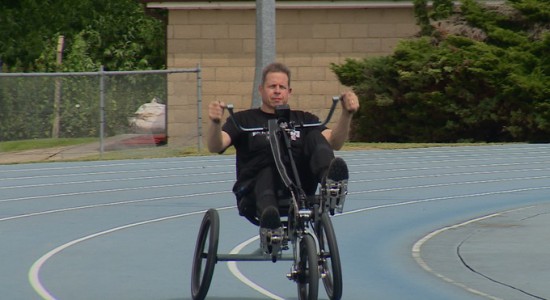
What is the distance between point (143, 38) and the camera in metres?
47.4

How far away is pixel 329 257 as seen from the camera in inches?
362

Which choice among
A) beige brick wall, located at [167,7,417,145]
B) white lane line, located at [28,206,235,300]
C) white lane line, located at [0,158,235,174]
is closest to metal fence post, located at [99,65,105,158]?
white lane line, located at [0,158,235,174]

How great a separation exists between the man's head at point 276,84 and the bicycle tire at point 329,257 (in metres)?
0.95

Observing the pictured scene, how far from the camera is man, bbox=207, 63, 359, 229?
31.6 ft

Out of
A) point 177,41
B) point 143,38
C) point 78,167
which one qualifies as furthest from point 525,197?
point 143,38

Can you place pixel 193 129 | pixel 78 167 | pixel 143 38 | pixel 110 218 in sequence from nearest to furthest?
pixel 110 218
pixel 78 167
pixel 193 129
pixel 143 38

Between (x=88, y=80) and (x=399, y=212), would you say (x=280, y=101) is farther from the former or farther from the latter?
(x=88, y=80)

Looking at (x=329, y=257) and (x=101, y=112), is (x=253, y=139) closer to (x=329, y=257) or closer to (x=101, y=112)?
(x=329, y=257)

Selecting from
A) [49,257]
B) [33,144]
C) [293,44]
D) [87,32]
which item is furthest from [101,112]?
[87,32]

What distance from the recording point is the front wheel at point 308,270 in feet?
29.2

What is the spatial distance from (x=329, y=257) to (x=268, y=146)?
105 cm

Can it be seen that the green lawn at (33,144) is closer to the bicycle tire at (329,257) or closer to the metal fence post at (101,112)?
the metal fence post at (101,112)

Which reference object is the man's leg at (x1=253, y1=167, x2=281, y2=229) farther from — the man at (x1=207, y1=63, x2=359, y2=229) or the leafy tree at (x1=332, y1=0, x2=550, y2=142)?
the leafy tree at (x1=332, y1=0, x2=550, y2=142)

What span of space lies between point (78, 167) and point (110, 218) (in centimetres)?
823
